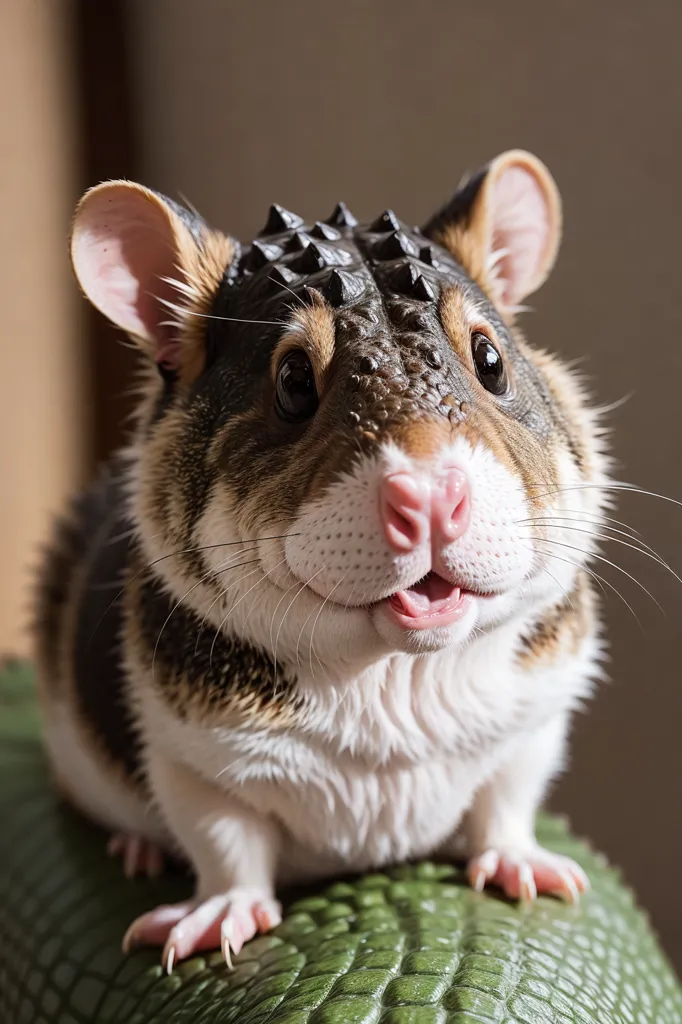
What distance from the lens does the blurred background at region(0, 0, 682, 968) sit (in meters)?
1.52

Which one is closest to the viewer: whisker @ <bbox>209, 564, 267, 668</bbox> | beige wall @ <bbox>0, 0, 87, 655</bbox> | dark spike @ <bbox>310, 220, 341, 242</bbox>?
whisker @ <bbox>209, 564, 267, 668</bbox>

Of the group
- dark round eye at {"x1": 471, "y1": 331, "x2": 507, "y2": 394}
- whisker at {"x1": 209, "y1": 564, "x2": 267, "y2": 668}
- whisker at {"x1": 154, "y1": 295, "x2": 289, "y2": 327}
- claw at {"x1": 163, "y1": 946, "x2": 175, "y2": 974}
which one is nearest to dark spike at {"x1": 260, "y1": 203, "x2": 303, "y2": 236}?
whisker at {"x1": 154, "y1": 295, "x2": 289, "y2": 327}

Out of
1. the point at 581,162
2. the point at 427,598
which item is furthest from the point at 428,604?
the point at 581,162

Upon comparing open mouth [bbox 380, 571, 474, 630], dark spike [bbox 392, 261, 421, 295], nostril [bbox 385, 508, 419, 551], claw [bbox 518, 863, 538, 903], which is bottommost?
claw [bbox 518, 863, 538, 903]

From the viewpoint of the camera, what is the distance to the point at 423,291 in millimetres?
815

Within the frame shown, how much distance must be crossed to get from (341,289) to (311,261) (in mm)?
62

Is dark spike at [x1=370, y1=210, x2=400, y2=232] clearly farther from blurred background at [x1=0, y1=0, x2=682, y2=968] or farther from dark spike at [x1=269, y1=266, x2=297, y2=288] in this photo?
blurred background at [x1=0, y1=0, x2=682, y2=968]

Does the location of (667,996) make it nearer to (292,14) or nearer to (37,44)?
(292,14)

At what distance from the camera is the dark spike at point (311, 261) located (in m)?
0.85

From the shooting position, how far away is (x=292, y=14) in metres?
1.92

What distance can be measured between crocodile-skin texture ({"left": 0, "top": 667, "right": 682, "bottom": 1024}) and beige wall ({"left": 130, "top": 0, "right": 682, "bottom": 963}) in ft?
1.61

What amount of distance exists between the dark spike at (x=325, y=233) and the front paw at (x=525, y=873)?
57cm

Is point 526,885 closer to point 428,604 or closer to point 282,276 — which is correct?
point 428,604

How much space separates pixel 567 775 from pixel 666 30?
3.68 feet
